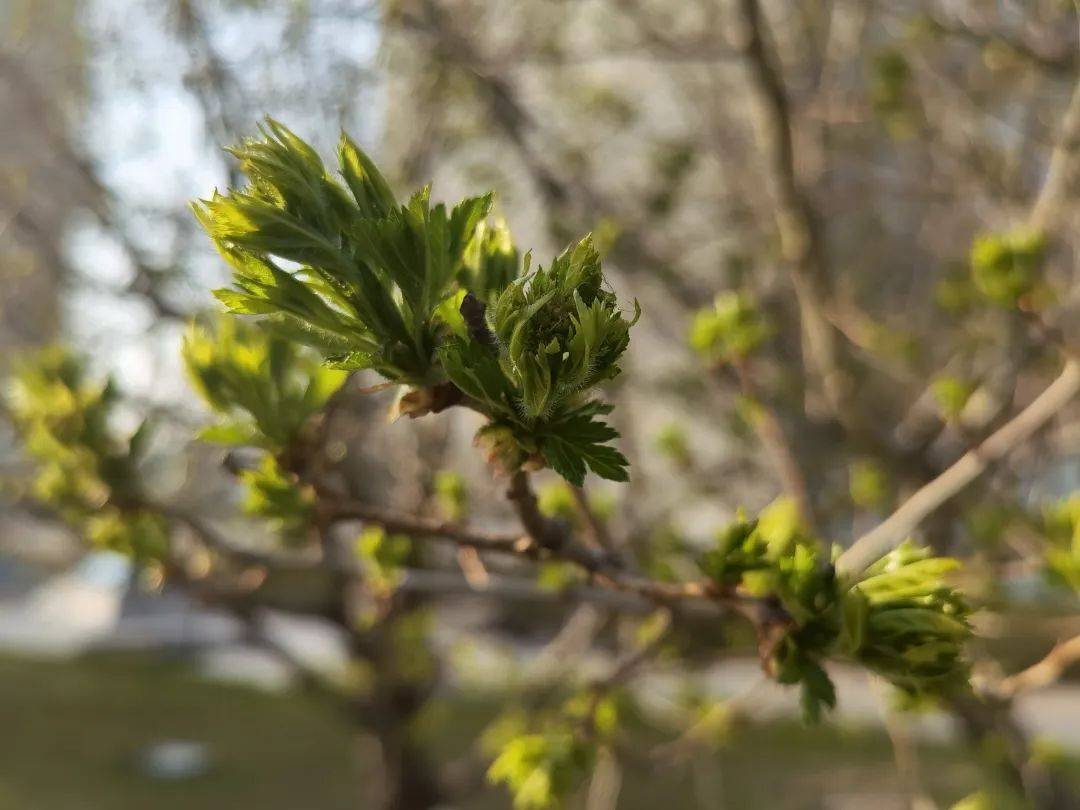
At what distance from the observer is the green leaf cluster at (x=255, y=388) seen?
93 cm

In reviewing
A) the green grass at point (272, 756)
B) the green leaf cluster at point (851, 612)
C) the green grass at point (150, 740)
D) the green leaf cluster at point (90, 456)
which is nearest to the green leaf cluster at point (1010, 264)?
the green leaf cluster at point (851, 612)

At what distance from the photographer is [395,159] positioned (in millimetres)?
3314

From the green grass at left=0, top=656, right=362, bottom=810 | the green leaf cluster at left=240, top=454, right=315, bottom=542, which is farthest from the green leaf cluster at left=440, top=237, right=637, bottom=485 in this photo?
the green grass at left=0, top=656, right=362, bottom=810

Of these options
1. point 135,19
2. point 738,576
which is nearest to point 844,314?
point 738,576

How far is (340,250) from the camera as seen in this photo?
68 cm

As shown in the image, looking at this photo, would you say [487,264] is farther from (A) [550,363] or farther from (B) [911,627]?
(B) [911,627]

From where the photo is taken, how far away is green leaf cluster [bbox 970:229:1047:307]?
4.24 feet

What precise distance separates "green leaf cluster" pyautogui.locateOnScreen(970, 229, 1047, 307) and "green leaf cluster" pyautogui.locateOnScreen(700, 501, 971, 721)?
2.18 feet

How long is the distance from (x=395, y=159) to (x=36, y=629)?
359 inches

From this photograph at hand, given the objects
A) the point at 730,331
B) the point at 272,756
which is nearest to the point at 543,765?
the point at 730,331

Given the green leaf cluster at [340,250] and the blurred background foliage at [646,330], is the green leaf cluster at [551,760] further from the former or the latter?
the green leaf cluster at [340,250]

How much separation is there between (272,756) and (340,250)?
5631mm

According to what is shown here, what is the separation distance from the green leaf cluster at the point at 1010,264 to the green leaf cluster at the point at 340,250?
96 cm

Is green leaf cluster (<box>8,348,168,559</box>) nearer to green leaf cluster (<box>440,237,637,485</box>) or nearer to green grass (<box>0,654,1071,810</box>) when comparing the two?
green leaf cluster (<box>440,237,637,485</box>)
